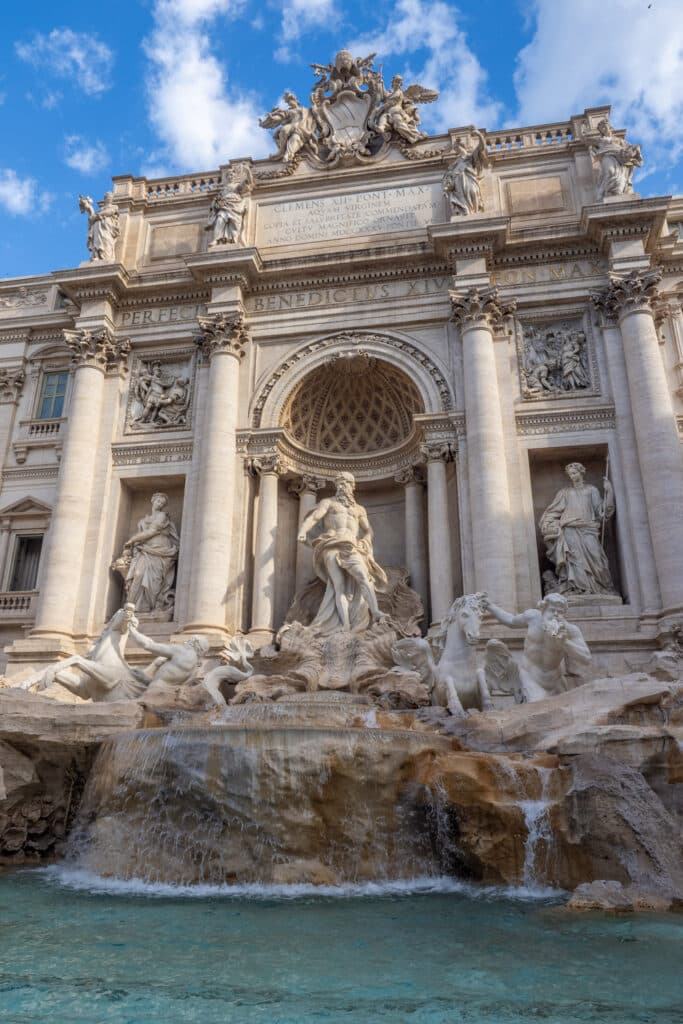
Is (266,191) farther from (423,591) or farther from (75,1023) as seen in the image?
(75,1023)

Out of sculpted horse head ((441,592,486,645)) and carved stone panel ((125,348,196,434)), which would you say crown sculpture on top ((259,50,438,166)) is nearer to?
carved stone panel ((125,348,196,434))

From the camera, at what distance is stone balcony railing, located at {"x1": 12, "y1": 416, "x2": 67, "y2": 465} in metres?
19.8

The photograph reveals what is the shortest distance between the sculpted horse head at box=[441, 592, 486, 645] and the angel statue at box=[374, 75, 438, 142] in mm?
14168

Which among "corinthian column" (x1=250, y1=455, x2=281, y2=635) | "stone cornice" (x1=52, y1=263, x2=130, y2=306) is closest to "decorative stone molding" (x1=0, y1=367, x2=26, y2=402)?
"stone cornice" (x1=52, y1=263, x2=130, y2=306)

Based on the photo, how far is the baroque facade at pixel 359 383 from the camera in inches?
640

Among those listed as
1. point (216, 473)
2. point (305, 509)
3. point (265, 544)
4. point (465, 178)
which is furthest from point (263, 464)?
point (465, 178)

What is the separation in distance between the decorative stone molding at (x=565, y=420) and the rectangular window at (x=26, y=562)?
12.4 m

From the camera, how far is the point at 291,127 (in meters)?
21.4

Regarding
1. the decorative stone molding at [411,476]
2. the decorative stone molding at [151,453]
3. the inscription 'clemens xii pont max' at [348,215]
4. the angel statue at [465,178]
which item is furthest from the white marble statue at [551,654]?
the inscription 'clemens xii pont max' at [348,215]

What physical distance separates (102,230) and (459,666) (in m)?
15.7

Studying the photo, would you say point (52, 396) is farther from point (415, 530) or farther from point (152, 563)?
point (415, 530)

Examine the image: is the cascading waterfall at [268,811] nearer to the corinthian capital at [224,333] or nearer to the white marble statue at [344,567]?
the white marble statue at [344,567]

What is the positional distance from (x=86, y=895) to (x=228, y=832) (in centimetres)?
143

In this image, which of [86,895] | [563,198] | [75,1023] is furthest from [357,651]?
[563,198]
